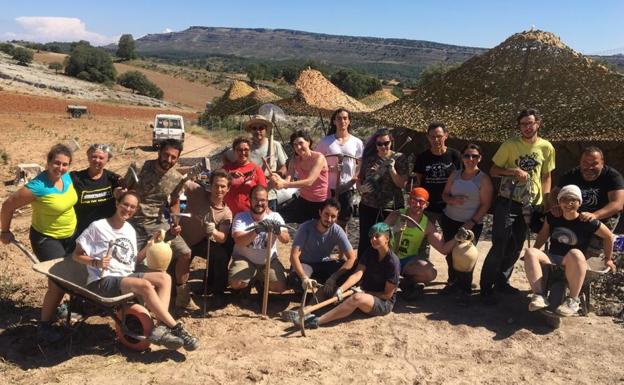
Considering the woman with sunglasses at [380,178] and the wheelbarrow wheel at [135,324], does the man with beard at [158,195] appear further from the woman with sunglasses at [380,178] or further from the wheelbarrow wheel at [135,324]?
the woman with sunglasses at [380,178]

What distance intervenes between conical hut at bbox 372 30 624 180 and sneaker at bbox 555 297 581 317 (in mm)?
3607

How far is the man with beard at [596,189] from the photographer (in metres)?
4.21

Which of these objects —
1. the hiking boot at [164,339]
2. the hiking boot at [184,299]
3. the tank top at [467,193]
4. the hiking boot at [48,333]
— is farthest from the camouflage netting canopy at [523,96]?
the hiking boot at [48,333]

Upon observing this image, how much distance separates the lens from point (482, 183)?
14.9ft

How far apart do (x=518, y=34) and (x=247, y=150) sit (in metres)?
6.06

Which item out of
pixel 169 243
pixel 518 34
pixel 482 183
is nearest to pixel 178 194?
pixel 169 243

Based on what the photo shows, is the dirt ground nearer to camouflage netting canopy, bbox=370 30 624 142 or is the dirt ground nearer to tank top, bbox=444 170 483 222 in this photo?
tank top, bbox=444 170 483 222

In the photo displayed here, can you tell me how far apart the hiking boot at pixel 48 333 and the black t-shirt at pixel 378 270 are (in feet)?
7.41

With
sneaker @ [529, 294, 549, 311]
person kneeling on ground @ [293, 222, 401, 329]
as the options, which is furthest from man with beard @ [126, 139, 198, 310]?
sneaker @ [529, 294, 549, 311]

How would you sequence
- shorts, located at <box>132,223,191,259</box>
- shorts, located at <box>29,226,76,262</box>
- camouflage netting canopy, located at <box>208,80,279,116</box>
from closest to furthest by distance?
shorts, located at <box>29,226,76,262</box> → shorts, located at <box>132,223,191,259</box> → camouflage netting canopy, located at <box>208,80,279,116</box>

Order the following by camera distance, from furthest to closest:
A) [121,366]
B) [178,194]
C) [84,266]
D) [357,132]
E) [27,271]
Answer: [357,132], [27,271], [178,194], [84,266], [121,366]

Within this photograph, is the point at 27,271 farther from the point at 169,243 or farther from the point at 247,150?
the point at 247,150

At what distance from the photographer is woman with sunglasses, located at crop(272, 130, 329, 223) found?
4.71 metres

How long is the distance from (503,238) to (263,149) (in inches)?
86.7
